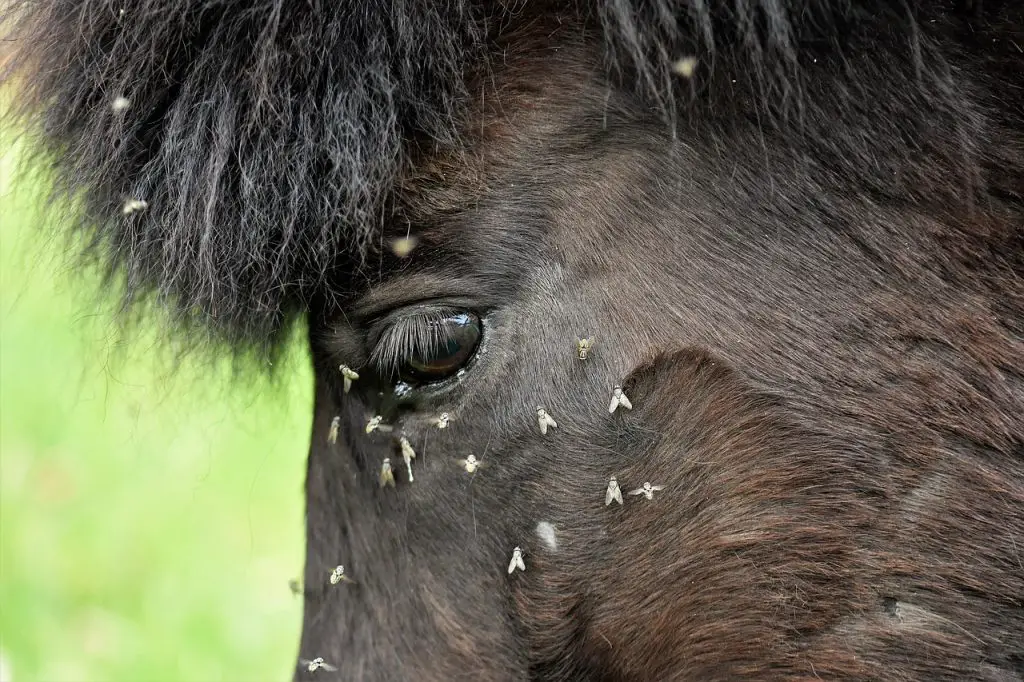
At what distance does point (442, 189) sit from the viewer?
5.45ft

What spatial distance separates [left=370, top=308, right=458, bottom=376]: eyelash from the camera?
1675mm

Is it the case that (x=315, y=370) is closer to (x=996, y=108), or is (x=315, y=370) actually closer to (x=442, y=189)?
(x=442, y=189)

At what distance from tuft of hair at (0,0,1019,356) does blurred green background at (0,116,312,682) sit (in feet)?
2.87

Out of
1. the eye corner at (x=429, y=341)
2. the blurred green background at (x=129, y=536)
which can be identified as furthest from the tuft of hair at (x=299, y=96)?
the blurred green background at (x=129, y=536)

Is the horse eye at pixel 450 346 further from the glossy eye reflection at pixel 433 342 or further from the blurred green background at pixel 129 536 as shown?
the blurred green background at pixel 129 536

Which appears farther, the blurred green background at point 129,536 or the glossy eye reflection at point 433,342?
the blurred green background at point 129,536

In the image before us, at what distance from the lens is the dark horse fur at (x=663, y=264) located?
1.57m

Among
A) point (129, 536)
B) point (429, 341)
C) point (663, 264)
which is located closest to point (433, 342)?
point (429, 341)

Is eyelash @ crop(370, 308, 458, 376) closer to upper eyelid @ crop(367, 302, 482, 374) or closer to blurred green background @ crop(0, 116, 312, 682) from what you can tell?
upper eyelid @ crop(367, 302, 482, 374)

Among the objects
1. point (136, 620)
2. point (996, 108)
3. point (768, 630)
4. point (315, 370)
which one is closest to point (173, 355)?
point (315, 370)

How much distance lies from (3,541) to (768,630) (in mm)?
3300

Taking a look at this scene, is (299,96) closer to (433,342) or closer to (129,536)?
(433,342)

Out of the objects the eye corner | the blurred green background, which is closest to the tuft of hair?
the eye corner

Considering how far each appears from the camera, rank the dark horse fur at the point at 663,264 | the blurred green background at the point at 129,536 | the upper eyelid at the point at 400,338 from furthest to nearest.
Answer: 1. the blurred green background at the point at 129,536
2. the upper eyelid at the point at 400,338
3. the dark horse fur at the point at 663,264
